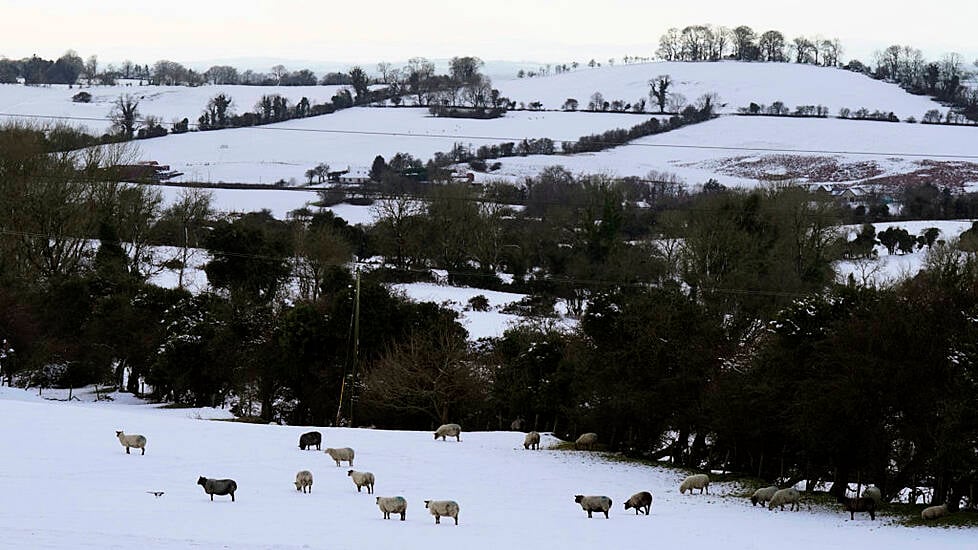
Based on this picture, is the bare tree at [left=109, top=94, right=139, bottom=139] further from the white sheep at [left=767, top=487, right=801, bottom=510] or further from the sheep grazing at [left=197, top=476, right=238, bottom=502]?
the white sheep at [left=767, top=487, right=801, bottom=510]

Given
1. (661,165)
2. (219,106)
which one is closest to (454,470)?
(661,165)

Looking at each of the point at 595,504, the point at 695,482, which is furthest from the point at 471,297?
the point at 595,504

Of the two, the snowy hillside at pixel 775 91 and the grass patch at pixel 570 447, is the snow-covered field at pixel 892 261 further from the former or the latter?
the snowy hillside at pixel 775 91

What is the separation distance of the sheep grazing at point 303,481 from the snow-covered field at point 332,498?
0.36 meters

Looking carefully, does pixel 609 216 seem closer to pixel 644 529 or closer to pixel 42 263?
pixel 42 263

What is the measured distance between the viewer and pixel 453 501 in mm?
21203

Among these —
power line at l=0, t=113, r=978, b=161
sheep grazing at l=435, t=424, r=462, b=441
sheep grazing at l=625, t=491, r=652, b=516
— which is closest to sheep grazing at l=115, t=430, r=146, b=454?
sheep grazing at l=435, t=424, r=462, b=441

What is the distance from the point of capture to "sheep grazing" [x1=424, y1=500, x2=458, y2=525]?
814 inches

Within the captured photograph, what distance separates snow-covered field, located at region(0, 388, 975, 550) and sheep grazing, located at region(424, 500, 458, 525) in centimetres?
26

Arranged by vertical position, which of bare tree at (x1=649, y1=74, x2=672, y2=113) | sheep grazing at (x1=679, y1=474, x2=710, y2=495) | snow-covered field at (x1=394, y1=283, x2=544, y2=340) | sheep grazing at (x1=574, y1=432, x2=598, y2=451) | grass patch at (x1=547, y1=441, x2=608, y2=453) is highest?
bare tree at (x1=649, y1=74, x2=672, y2=113)

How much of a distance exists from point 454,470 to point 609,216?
46294mm

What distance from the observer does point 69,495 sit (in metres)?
20.8

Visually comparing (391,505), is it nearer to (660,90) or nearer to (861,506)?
(861,506)

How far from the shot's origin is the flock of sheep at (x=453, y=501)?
20.9m
